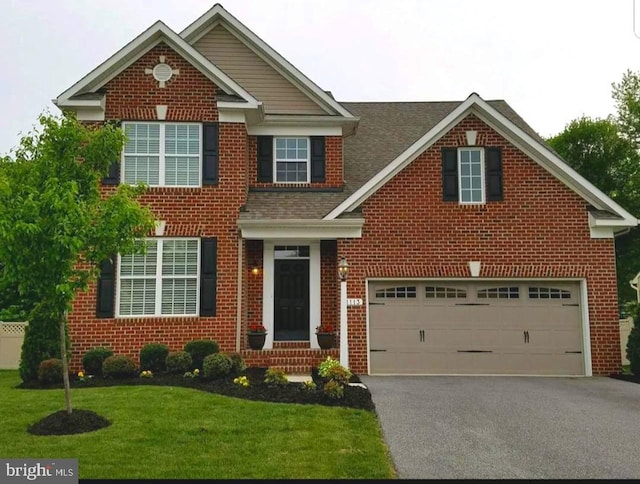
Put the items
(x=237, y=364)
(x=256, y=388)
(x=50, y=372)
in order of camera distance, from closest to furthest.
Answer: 1. (x=256, y=388)
2. (x=50, y=372)
3. (x=237, y=364)

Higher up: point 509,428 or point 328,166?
point 328,166

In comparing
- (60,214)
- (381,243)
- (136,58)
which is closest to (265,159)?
(136,58)

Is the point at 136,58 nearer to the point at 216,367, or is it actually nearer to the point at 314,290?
the point at 314,290

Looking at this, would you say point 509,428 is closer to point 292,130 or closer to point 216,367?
point 216,367

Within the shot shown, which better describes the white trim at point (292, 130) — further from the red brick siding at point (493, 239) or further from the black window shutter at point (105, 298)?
the black window shutter at point (105, 298)

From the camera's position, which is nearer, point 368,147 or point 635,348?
point 635,348

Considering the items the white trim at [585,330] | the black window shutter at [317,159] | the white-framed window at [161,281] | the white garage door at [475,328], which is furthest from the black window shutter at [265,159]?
the white trim at [585,330]

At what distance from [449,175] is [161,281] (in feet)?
23.1

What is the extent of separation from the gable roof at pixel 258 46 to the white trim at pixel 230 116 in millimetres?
2515

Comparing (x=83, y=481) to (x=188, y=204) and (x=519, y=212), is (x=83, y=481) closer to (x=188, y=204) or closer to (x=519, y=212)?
(x=188, y=204)

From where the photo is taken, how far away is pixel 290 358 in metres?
12.2

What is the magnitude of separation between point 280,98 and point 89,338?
772 centimetres

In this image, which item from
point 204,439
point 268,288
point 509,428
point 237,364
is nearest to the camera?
point 204,439

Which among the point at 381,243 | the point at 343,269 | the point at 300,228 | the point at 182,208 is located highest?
the point at 182,208
